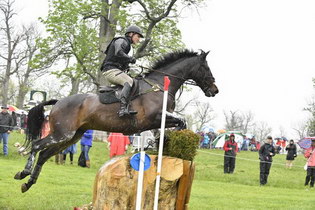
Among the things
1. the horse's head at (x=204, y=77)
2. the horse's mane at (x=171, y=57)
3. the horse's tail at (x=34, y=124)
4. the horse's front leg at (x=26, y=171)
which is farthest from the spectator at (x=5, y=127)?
the horse's head at (x=204, y=77)

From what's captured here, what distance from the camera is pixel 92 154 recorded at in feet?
70.7

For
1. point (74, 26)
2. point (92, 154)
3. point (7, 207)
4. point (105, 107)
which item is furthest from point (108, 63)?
point (74, 26)

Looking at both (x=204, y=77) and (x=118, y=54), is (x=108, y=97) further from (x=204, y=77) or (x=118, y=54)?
(x=204, y=77)

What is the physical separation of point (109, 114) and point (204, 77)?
2.12 meters

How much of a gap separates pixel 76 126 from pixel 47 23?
2268cm

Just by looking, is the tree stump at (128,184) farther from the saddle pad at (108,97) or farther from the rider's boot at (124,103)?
the saddle pad at (108,97)

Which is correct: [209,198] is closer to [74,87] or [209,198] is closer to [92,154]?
[92,154]

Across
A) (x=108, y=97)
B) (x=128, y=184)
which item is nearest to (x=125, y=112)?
(x=108, y=97)

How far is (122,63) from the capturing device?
772 centimetres

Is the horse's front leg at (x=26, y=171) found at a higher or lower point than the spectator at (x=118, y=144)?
lower

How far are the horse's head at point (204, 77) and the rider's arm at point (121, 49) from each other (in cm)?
151

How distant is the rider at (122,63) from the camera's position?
7270mm

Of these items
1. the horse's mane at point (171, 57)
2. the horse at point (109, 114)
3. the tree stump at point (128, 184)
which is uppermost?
the horse's mane at point (171, 57)

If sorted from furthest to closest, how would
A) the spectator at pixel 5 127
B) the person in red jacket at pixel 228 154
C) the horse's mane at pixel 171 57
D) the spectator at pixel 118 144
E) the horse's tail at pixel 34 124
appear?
the person in red jacket at pixel 228 154
the spectator at pixel 5 127
the spectator at pixel 118 144
the horse's tail at pixel 34 124
the horse's mane at pixel 171 57
